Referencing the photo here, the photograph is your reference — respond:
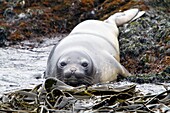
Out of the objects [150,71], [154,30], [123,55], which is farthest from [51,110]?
[154,30]

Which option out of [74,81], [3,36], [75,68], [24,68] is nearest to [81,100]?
[74,81]

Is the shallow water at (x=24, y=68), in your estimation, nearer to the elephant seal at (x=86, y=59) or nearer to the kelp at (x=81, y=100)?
the elephant seal at (x=86, y=59)

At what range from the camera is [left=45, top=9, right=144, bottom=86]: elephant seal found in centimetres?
772

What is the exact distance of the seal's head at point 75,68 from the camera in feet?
24.9

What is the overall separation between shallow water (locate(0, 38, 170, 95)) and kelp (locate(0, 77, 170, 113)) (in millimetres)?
1050

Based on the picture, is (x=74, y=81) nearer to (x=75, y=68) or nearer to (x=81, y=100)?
(x=75, y=68)

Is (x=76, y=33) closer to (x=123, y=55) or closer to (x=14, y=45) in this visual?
(x=123, y=55)

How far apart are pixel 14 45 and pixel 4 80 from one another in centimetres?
412

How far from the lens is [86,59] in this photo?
8.00 meters

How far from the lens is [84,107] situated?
4.96 meters

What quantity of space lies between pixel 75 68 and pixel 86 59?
1.32 ft

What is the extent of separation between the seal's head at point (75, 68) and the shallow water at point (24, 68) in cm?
47

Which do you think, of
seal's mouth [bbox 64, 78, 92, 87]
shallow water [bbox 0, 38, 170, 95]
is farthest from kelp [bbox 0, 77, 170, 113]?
seal's mouth [bbox 64, 78, 92, 87]

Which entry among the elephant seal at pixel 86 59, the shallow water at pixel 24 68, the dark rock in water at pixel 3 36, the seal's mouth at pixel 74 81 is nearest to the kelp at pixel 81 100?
the shallow water at pixel 24 68
